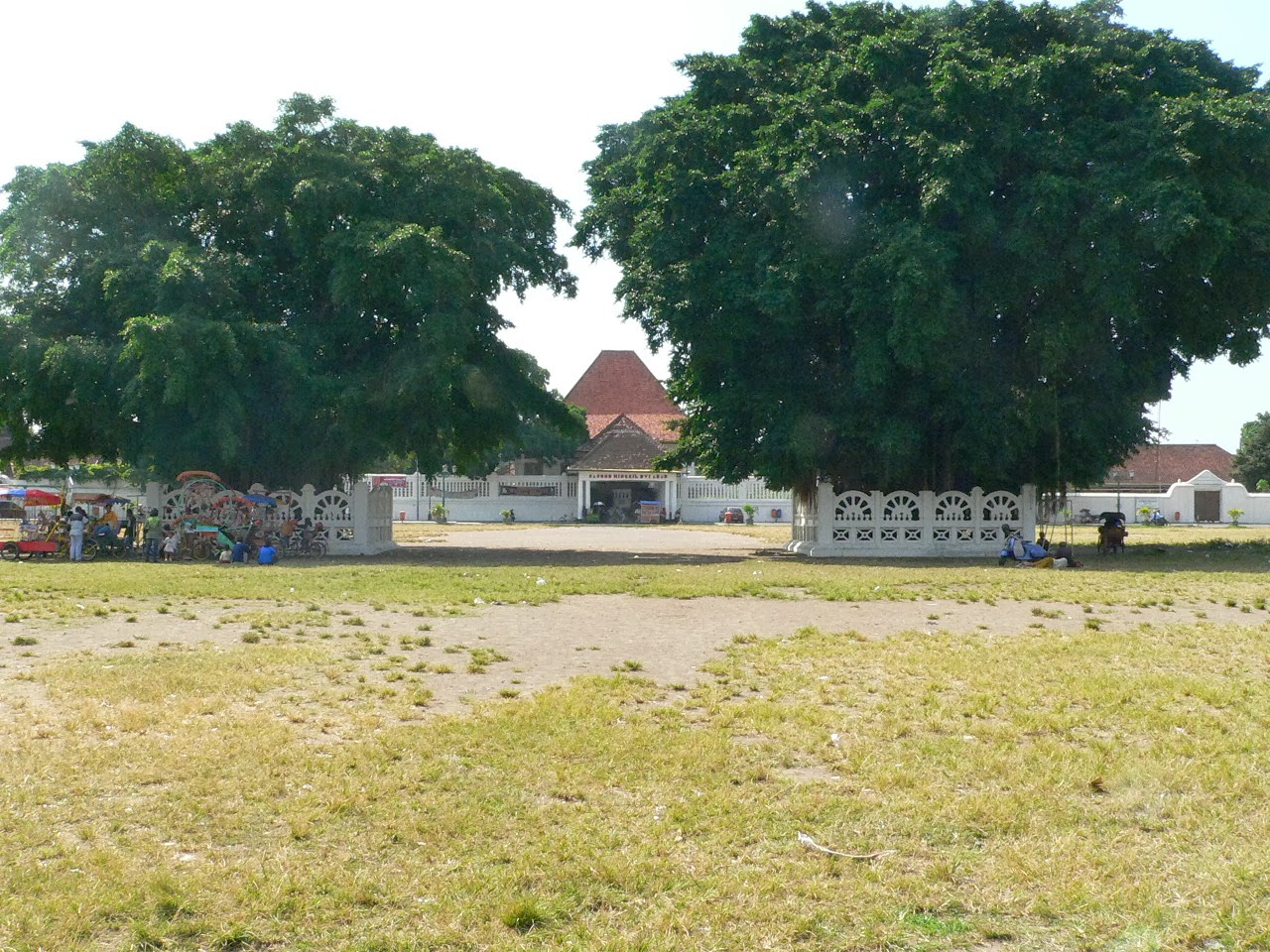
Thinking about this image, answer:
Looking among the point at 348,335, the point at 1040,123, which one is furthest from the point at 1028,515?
the point at 348,335

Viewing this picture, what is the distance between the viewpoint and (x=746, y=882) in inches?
178

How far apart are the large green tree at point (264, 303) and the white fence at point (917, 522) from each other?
24.2 ft

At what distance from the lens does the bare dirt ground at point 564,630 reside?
9242 millimetres

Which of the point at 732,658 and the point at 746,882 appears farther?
the point at 732,658

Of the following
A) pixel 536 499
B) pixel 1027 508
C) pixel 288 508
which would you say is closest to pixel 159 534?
pixel 288 508

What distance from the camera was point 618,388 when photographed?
86.3m

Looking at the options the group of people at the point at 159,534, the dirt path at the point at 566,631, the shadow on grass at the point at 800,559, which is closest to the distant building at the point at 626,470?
the shadow on grass at the point at 800,559

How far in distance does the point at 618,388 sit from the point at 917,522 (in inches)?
2324

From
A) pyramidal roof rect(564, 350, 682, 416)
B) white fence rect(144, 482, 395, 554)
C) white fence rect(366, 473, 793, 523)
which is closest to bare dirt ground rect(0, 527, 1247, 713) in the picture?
white fence rect(144, 482, 395, 554)

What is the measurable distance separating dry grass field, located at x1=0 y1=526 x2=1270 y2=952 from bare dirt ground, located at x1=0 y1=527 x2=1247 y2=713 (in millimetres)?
73

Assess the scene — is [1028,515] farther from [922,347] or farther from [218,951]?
[218,951]

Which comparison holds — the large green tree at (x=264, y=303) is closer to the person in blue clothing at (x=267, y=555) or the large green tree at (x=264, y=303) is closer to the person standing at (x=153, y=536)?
the person standing at (x=153, y=536)

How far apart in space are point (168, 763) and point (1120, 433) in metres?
26.1

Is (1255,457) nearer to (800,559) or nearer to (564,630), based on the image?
(800,559)
